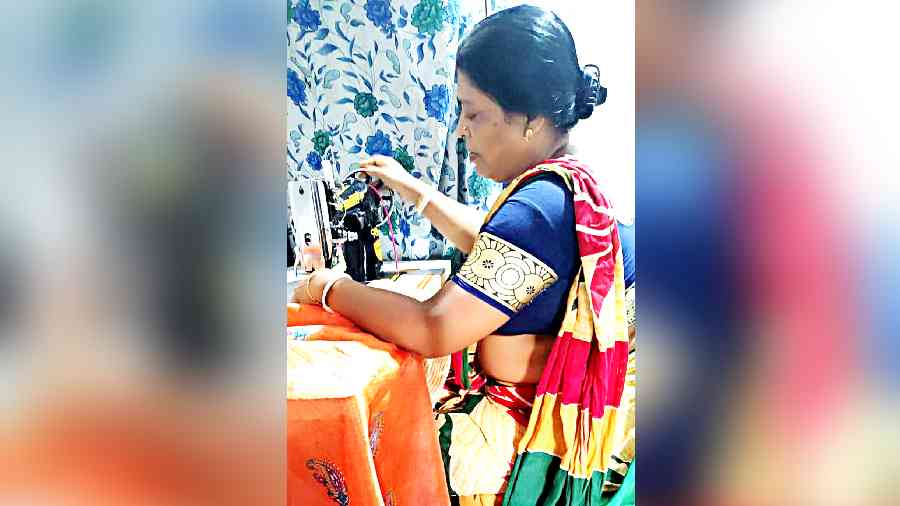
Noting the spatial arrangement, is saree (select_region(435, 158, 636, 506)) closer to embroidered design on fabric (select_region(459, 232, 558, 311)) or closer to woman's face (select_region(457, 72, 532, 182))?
embroidered design on fabric (select_region(459, 232, 558, 311))

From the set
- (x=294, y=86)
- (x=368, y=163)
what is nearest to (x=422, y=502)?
(x=368, y=163)

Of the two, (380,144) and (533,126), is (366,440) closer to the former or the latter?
(533,126)

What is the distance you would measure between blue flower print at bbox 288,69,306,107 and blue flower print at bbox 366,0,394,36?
27 cm

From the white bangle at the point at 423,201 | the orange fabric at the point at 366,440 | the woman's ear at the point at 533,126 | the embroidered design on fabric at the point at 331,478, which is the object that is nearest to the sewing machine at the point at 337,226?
the white bangle at the point at 423,201

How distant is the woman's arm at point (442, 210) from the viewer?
1276mm

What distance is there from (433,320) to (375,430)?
0.19m

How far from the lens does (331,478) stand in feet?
1.87

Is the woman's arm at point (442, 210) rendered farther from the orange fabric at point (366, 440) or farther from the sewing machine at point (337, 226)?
the orange fabric at point (366, 440)

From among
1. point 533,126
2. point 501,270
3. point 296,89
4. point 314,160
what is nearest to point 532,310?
point 501,270

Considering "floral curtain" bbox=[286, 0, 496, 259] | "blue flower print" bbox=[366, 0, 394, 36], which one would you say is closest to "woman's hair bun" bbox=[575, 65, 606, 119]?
"floral curtain" bbox=[286, 0, 496, 259]
